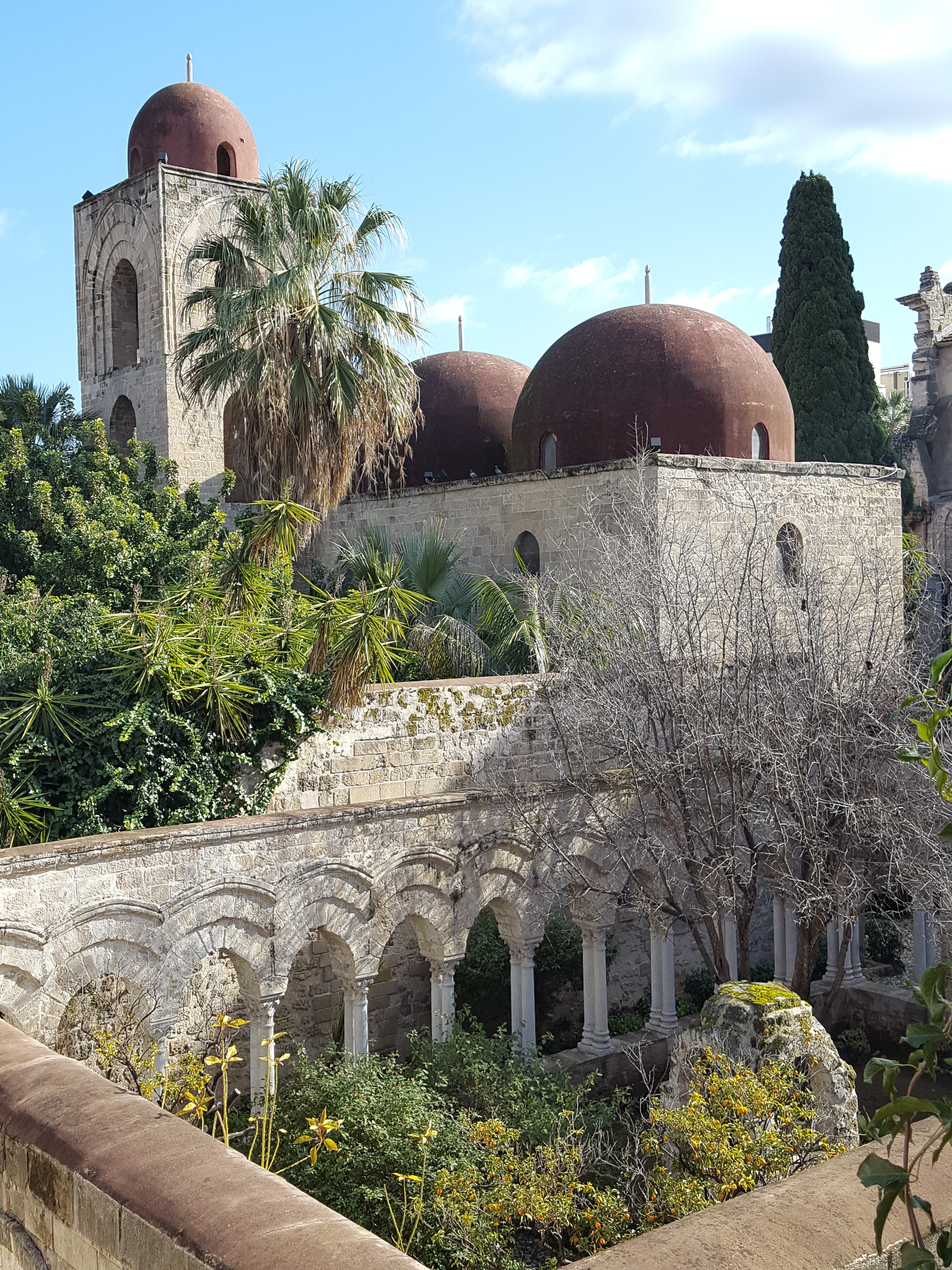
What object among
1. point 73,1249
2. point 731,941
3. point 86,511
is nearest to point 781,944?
point 731,941

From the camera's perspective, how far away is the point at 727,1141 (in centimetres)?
614

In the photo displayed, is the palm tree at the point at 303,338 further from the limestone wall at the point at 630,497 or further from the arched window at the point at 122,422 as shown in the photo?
the arched window at the point at 122,422

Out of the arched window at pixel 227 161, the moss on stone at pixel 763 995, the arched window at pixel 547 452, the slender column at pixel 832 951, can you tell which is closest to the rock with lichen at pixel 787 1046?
the moss on stone at pixel 763 995

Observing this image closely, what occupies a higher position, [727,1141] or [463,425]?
[463,425]

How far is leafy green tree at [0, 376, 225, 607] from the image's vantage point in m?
Answer: 13.3

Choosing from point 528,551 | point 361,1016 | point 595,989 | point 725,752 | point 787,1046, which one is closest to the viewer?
point 787,1046

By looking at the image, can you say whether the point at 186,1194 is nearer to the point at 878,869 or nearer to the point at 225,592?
the point at 225,592

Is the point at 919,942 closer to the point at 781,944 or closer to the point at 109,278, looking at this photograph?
the point at 781,944

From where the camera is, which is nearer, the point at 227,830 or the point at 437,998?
the point at 227,830

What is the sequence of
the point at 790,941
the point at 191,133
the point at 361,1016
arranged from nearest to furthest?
the point at 361,1016, the point at 790,941, the point at 191,133

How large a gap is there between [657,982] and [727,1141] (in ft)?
20.3

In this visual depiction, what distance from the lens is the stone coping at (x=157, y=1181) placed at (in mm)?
2473

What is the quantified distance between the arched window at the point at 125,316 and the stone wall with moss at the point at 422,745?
14.3 metres

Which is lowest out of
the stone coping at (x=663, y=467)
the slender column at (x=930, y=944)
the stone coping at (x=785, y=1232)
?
the slender column at (x=930, y=944)
